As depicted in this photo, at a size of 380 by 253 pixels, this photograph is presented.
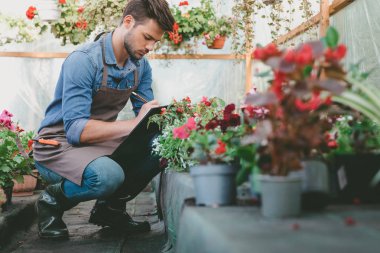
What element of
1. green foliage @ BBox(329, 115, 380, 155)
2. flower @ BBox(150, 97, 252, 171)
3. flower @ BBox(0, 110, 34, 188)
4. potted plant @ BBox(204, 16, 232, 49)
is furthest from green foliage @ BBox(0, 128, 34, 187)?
potted plant @ BBox(204, 16, 232, 49)

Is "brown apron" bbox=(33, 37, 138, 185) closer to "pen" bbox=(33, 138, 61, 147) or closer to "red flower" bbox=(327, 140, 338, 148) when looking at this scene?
"pen" bbox=(33, 138, 61, 147)

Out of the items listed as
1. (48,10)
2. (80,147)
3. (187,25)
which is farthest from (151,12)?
(48,10)

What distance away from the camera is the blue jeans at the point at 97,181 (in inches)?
119

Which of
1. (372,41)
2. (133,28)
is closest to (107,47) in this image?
(133,28)

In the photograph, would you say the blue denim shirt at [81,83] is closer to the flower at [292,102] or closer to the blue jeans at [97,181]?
the blue jeans at [97,181]

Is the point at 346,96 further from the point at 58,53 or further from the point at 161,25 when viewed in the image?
the point at 58,53

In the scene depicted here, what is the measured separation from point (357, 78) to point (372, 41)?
2.43 metres

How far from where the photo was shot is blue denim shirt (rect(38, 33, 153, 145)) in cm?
306

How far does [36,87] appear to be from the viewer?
7109 mm

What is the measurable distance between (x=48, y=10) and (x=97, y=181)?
411cm

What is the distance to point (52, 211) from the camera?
3.32 metres

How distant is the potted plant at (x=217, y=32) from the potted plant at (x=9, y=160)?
313 centimetres

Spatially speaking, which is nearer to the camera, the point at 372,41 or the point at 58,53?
the point at 372,41

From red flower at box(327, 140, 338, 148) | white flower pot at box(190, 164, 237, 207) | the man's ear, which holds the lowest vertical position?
white flower pot at box(190, 164, 237, 207)
